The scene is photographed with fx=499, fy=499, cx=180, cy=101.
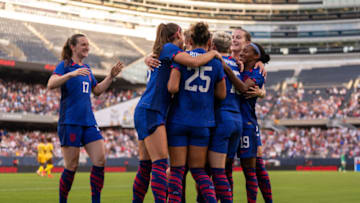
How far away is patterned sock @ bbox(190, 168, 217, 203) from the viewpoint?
5.88m

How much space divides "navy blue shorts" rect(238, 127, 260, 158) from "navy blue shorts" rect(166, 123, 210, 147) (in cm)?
131

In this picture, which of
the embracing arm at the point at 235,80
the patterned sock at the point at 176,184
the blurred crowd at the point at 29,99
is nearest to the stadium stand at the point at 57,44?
the blurred crowd at the point at 29,99

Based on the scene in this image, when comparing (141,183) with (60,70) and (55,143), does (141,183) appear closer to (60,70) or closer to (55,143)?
(60,70)

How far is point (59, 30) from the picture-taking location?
49281mm

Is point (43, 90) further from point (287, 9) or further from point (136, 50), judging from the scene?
point (287, 9)

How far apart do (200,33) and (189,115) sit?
3.47ft

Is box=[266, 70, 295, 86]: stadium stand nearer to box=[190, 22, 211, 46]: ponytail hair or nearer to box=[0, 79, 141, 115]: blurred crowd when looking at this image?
box=[0, 79, 141, 115]: blurred crowd

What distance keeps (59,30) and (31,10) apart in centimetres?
342

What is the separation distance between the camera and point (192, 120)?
599 centimetres

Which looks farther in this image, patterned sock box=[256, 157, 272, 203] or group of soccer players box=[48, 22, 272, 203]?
patterned sock box=[256, 157, 272, 203]

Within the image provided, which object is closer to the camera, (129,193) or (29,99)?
(129,193)

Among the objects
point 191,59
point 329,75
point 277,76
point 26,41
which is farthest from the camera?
point 277,76

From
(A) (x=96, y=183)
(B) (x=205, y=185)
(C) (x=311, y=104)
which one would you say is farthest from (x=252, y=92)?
(C) (x=311, y=104)

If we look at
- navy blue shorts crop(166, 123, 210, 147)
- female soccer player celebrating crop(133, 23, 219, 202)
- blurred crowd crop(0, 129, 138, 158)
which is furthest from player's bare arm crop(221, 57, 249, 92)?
blurred crowd crop(0, 129, 138, 158)
